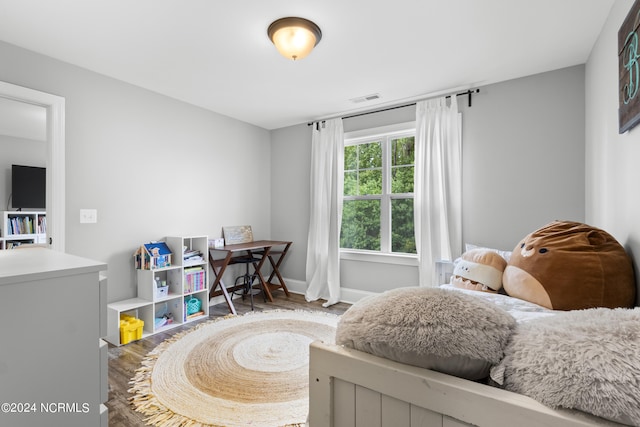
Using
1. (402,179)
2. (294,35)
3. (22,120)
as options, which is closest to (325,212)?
(402,179)

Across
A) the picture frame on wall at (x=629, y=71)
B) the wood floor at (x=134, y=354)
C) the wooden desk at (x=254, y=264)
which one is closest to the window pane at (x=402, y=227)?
the wood floor at (x=134, y=354)

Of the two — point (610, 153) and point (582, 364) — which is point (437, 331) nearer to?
point (582, 364)

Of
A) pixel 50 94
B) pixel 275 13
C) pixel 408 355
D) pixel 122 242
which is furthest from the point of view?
pixel 122 242

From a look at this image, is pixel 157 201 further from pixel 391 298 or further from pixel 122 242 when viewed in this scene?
pixel 391 298

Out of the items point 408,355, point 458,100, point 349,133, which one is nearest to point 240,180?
point 349,133

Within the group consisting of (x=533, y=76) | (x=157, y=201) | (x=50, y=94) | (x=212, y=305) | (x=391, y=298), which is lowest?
(x=212, y=305)

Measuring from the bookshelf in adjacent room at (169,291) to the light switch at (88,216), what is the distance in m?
0.47

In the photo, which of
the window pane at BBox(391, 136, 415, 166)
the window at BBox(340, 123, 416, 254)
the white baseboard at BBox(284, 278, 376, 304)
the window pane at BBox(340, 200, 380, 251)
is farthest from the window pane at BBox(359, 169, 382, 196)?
the white baseboard at BBox(284, 278, 376, 304)

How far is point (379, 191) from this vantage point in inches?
145

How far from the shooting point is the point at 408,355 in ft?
2.46

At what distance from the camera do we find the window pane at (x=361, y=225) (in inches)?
146

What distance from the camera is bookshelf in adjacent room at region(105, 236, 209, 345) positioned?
279cm

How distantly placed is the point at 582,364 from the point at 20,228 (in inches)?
259

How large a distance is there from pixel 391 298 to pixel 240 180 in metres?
3.57
